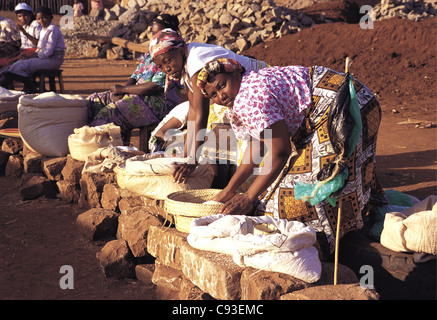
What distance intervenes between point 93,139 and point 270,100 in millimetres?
2567

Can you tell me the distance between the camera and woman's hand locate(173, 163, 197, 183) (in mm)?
3773

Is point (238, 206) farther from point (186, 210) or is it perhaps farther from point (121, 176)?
point (121, 176)

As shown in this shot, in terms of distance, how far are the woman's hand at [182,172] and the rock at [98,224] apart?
2.42ft

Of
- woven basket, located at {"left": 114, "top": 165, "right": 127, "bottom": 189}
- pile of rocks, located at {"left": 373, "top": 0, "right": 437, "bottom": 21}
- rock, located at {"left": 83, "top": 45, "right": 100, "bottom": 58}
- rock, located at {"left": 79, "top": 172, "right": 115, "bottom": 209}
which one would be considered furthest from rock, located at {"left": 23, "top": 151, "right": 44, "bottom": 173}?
rock, located at {"left": 83, "top": 45, "right": 100, "bottom": 58}

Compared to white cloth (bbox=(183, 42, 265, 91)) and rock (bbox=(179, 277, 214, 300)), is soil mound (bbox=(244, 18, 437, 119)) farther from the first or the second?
rock (bbox=(179, 277, 214, 300))

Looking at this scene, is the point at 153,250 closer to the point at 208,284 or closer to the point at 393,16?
the point at 208,284

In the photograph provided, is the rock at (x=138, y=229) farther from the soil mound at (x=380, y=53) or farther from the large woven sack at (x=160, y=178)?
the soil mound at (x=380, y=53)

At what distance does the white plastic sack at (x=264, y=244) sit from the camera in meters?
2.58

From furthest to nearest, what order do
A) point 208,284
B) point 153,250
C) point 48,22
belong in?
1. point 48,22
2. point 153,250
3. point 208,284

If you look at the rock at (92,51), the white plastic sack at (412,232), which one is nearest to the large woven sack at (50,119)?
the white plastic sack at (412,232)

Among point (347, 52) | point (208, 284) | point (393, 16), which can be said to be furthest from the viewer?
point (393, 16)

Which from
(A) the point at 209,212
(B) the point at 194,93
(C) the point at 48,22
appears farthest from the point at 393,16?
(A) the point at 209,212

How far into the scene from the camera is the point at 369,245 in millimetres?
3143

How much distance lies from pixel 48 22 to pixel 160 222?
561cm
